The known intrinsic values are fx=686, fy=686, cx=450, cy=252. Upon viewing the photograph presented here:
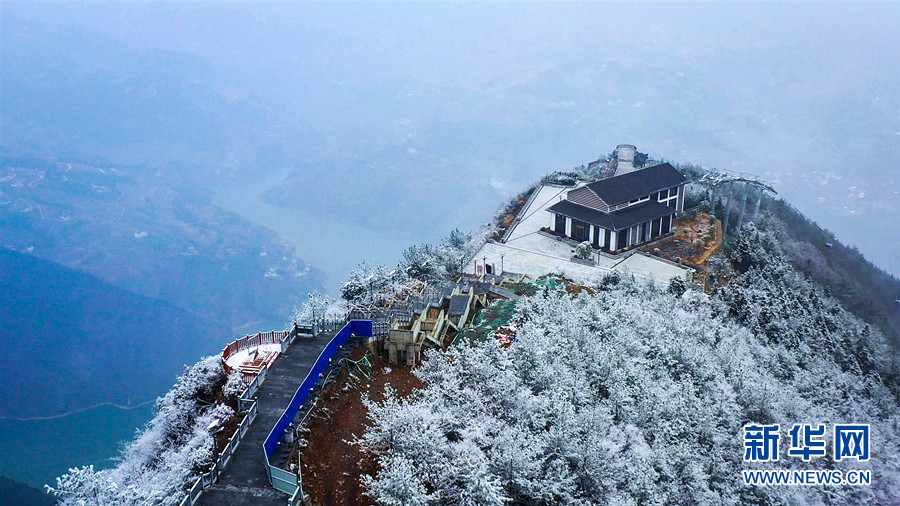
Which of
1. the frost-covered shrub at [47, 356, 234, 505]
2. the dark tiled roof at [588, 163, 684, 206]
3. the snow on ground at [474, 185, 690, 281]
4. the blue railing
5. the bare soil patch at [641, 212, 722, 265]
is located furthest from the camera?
the dark tiled roof at [588, 163, 684, 206]

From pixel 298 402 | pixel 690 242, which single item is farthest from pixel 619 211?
pixel 298 402

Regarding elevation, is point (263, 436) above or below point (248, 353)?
below

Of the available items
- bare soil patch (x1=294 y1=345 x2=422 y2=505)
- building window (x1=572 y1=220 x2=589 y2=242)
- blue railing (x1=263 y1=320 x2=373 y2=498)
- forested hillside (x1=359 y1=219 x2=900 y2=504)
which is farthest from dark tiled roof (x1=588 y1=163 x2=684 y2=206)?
bare soil patch (x1=294 y1=345 x2=422 y2=505)

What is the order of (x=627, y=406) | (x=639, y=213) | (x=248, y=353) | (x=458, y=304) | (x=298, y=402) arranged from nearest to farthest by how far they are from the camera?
1. (x=298, y=402)
2. (x=627, y=406)
3. (x=248, y=353)
4. (x=458, y=304)
5. (x=639, y=213)

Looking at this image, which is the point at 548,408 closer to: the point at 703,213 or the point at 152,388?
the point at 703,213

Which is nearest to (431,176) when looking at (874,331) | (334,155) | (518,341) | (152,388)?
(334,155)

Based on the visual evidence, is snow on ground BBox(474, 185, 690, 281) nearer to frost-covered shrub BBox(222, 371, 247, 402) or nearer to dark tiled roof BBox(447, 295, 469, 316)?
dark tiled roof BBox(447, 295, 469, 316)

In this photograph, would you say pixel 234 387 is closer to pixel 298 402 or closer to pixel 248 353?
pixel 248 353

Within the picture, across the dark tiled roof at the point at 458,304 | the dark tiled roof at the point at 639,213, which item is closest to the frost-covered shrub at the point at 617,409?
the dark tiled roof at the point at 458,304
